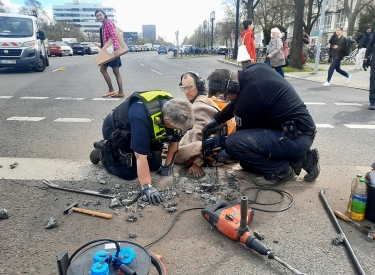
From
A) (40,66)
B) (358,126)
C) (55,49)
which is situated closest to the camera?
(358,126)

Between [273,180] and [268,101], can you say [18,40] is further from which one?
[273,180]

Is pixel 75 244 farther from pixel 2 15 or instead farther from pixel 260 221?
pixel 2 15

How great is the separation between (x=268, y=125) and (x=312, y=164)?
70 cm

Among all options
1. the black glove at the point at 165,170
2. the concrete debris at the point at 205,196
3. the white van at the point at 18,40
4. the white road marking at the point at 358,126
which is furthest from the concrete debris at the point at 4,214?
the white van at the point at 18,40

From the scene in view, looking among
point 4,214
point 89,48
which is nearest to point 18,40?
point 4,214

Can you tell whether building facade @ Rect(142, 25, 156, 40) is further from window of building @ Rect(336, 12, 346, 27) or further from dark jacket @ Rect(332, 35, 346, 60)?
dark jacket @ Rect(332, 35, 346, 60)

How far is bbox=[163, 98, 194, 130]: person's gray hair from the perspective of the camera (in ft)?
9.26

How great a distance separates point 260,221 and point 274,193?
625 millimetres

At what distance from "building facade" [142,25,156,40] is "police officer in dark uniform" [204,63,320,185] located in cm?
15458

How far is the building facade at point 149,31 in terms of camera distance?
150m

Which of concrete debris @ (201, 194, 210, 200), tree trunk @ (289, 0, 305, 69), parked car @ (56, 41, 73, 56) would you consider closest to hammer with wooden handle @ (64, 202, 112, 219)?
concrete debris @ (201, 194, 210, 200)

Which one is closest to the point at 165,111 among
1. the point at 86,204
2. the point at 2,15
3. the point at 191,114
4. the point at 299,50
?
the point at 191,114

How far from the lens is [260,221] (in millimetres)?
2812

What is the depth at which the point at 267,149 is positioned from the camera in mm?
3371
